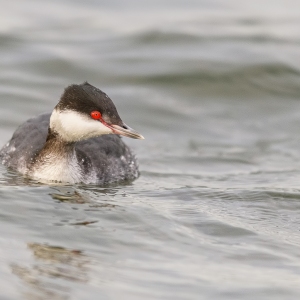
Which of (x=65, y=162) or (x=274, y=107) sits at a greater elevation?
(x=274, y=107)

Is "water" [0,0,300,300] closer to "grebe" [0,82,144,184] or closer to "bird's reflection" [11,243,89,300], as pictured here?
"bird's reflection" [11,243,89,300]

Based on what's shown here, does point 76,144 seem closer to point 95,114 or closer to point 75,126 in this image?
point 75,126

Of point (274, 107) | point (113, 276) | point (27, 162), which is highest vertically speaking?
point (274, 107)

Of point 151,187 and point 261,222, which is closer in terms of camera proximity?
point 261,222

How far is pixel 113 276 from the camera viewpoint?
24.3 ft

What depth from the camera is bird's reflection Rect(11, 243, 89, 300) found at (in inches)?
277

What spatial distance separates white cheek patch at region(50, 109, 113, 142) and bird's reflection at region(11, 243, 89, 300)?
7.05 feet

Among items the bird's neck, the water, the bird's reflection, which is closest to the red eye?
the bird's neck

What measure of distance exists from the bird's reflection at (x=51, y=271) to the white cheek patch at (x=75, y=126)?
2149 millimetres

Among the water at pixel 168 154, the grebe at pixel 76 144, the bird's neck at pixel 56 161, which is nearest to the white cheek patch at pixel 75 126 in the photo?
the grebe at pixel 76 144

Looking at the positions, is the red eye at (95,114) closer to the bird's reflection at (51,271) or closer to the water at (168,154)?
the water at (168,154)

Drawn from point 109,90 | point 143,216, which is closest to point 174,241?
point 143,216

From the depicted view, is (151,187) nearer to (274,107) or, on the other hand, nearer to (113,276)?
(113,276)

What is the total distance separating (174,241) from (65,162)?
2.46 meters
